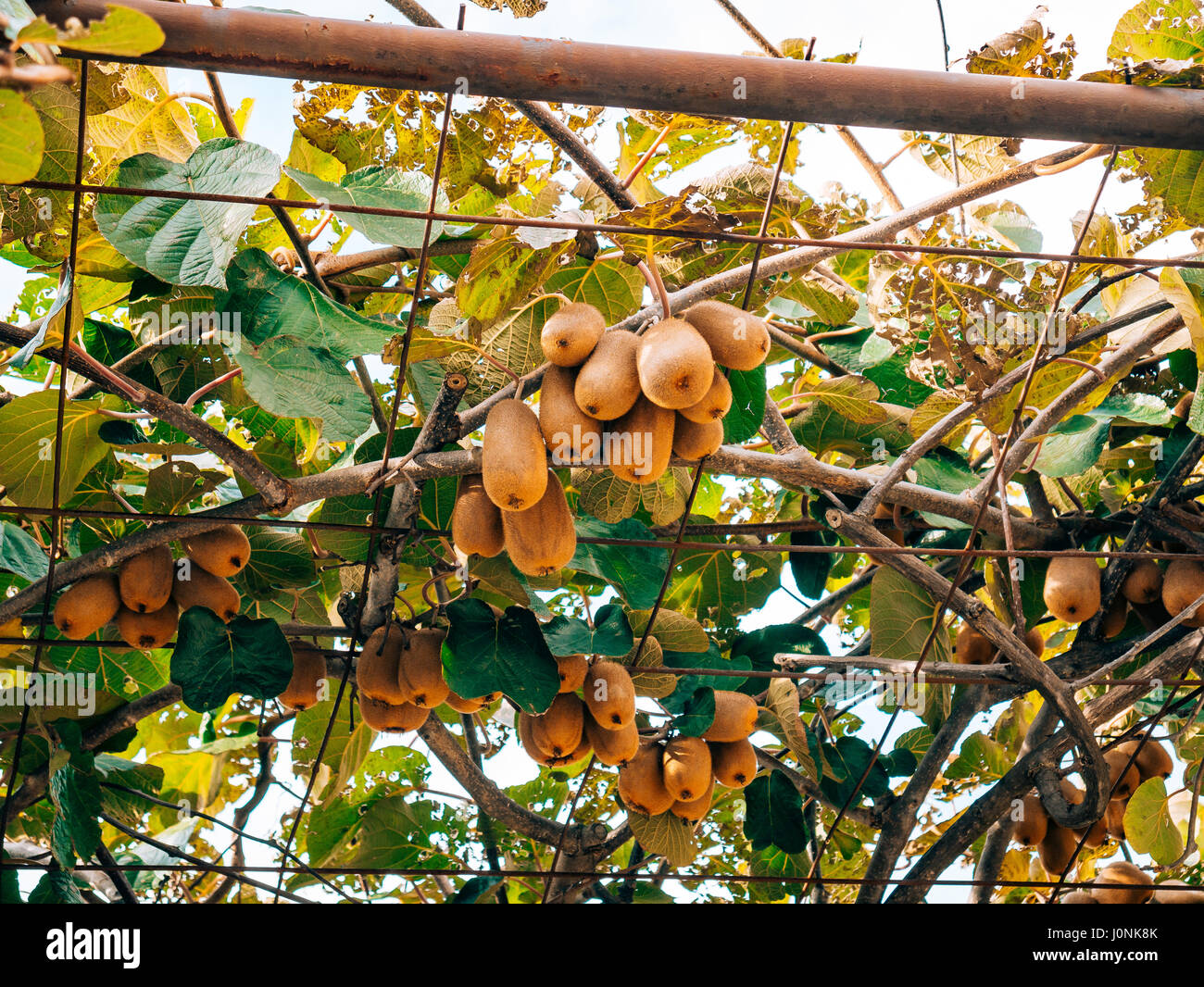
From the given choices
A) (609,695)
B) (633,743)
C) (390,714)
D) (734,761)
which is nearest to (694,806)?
(734,761)

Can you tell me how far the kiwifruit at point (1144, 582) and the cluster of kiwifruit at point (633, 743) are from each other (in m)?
0.86

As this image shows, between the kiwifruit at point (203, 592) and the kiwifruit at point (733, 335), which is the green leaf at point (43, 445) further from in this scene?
the kiwifruit at point (733, 335)

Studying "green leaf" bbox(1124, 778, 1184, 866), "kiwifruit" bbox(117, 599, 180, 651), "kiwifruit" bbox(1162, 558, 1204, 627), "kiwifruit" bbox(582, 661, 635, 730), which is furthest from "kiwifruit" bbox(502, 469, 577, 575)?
"green leaf" bbox(1124, 778, 1184, 866)

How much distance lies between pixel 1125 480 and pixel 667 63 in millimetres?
1832

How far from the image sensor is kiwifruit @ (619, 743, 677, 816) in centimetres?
216

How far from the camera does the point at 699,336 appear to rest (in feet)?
4.60

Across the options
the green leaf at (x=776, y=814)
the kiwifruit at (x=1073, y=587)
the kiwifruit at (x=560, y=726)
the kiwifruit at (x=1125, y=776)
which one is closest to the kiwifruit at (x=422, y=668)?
the kiwifruit at (x=560, y=726)

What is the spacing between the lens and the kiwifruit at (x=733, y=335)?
147 centimetres

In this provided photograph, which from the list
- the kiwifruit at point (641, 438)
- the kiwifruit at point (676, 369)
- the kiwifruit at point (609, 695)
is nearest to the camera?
the kiwifruit at point (676, 369)

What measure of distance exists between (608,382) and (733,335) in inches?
7.5

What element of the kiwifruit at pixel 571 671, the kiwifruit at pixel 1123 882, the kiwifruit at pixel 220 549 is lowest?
the kiwifruit at pixel 1123 882

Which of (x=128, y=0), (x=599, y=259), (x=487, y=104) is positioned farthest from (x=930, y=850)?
(x=128, y=0)

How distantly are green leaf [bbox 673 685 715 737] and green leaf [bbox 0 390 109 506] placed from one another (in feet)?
3.90

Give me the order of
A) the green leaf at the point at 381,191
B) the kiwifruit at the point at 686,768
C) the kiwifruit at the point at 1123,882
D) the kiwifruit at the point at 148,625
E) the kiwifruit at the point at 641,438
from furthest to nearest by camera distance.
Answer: the kiwifruit at the point at 1123,882, the kiwifruit at the point at 686,768, the kiwifruit at the point at 148,625, the green leaf at the point at 381,191, the kiwifruit at the point at 641,438
